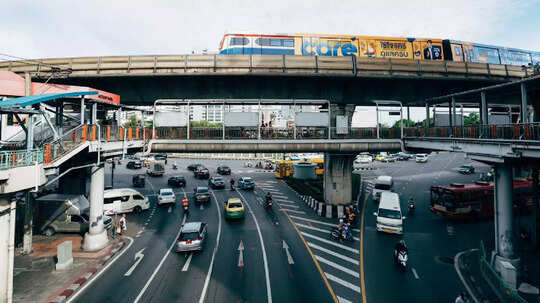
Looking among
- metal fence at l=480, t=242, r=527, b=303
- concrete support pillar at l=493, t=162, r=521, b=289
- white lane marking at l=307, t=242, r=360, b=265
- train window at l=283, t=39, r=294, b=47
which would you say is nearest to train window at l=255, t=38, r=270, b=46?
train window at l=283, t=39, r=294, b=47

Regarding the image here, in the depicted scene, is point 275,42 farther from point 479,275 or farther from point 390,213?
point 479,275

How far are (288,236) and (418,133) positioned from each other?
1378 cm

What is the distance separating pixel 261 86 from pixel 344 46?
8.38m

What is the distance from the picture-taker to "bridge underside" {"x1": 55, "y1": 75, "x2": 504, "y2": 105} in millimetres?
22188

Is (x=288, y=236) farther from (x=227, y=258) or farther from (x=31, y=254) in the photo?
(x=31, y=254)

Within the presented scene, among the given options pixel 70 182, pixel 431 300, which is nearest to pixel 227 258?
pixel 431 300

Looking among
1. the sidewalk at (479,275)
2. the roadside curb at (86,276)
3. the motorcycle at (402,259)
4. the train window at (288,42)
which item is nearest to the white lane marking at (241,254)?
the roadside curb at (86,276)

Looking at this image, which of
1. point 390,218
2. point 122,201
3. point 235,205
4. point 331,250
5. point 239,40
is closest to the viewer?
point 331,250

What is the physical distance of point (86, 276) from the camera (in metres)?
13.4

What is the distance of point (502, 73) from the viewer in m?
23.8

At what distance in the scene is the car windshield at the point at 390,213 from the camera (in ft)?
63.8

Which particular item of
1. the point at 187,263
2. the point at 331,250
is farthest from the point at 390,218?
the point at 187,263

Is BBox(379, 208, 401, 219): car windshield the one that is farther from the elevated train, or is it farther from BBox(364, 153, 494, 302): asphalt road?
the elevated train

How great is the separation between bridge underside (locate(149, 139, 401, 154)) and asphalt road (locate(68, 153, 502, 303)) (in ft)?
20.6
